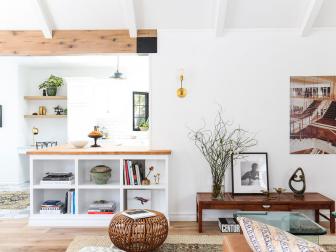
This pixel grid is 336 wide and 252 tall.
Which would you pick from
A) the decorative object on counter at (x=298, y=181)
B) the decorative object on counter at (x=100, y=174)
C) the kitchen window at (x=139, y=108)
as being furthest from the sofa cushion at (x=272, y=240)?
the kitchen window at (x=139, y=108)

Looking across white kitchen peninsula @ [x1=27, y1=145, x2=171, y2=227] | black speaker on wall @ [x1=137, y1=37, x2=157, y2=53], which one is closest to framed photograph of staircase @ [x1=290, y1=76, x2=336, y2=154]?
white kitchen peninsula @ [x1=27, y1=145, x2=171, y2=227]

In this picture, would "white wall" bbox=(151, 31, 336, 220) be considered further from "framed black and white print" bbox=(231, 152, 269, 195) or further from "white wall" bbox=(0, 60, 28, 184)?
"white wall" bbox=(0, 60, 28, 184)

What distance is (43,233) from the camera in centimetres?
408

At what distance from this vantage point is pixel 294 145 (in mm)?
4504

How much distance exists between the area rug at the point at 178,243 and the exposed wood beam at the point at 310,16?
104 inches

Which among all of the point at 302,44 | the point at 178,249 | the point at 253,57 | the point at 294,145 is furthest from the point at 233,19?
the point at 178,249

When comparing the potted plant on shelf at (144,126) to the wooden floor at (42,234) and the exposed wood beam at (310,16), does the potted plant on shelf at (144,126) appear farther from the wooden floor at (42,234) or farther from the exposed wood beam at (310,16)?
the exposed wood beam at (310,16)

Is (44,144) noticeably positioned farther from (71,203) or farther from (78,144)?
(71,203)

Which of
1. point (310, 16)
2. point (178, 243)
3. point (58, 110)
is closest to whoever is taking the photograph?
point (178, 243)

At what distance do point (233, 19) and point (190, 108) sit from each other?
3.92 ft

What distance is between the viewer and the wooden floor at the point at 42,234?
362cm

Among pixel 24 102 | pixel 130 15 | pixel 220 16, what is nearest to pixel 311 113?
pixel 220 16

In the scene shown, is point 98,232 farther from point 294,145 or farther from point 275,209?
point 294,145

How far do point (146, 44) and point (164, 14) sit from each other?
1.46ft
